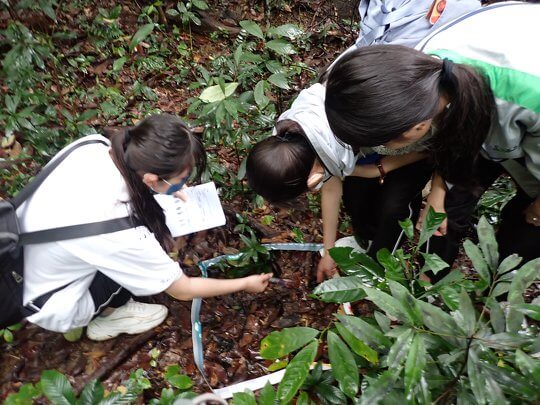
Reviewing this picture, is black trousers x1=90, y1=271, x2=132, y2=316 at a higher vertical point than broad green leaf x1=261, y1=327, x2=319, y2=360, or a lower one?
lower

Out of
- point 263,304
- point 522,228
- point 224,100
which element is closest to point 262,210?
point 263,304

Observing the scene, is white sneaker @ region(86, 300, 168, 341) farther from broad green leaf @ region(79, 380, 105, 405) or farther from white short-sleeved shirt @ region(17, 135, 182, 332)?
broad green leaf @ region(79, 380, 105, 405)

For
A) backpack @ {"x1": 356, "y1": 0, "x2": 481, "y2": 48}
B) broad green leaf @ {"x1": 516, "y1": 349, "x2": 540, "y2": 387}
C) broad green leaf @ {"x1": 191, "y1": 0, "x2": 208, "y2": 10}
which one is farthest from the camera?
broad green leaf @ {"x1": 191, "y1": 0, "x2": 208, "y2": 10}

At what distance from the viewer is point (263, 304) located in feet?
8.05

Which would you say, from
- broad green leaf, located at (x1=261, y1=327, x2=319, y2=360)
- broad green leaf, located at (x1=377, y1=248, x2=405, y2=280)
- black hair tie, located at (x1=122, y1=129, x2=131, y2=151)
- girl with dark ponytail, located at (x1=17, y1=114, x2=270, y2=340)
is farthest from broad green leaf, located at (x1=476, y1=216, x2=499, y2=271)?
black hair tie, located at (x1=122, y1=129, x2=131, y2=151)

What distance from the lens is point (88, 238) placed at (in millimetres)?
1557

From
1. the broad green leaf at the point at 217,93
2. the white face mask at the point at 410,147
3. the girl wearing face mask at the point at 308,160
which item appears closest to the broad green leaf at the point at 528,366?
the white face mask at the point at 410,147

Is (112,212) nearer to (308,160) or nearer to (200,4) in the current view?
(308,160)

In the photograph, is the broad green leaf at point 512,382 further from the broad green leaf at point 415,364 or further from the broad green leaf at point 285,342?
the broad green leaf at point 285,342

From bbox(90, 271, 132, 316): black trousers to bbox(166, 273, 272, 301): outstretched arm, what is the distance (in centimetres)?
36

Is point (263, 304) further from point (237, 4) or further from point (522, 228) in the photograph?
point (237, 4)

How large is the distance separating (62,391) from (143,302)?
967 millimetres

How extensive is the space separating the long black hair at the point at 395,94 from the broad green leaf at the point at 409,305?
1.72 ft

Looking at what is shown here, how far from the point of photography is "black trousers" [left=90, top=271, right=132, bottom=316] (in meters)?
1.99
